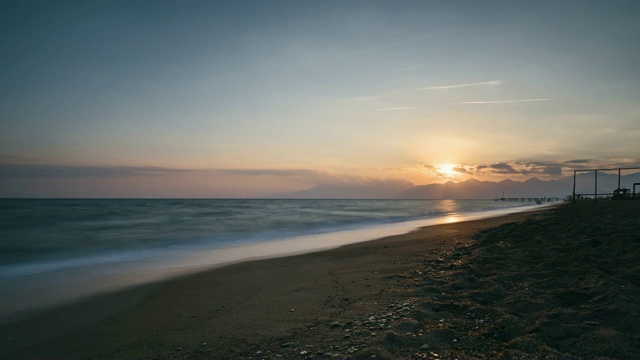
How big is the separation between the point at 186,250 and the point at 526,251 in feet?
41.2

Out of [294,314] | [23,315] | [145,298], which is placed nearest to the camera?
[294,314]

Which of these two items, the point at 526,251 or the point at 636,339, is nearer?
the point at 636,339

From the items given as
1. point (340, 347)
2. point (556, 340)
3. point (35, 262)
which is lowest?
point (35, 262)

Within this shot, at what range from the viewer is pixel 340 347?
3996mm

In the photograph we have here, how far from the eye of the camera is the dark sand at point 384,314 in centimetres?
387

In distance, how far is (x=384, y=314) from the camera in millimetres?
4910

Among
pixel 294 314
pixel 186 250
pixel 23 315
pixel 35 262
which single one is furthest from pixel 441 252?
pixel 35 262

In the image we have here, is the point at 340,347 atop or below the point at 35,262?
atop

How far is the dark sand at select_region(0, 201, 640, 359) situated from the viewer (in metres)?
3.87

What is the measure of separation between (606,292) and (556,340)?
1.68m

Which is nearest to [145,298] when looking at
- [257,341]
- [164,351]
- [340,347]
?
[164,351]

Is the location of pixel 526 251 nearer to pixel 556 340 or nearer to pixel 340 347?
pixel 556 340

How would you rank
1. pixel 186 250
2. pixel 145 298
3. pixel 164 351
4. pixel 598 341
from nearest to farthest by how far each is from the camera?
1. pixel 598 341
2. pixel 164 351
3. pixel 145 298
4. pixel 186 250

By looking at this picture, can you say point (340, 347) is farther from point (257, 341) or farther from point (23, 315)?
point (23, 315)
